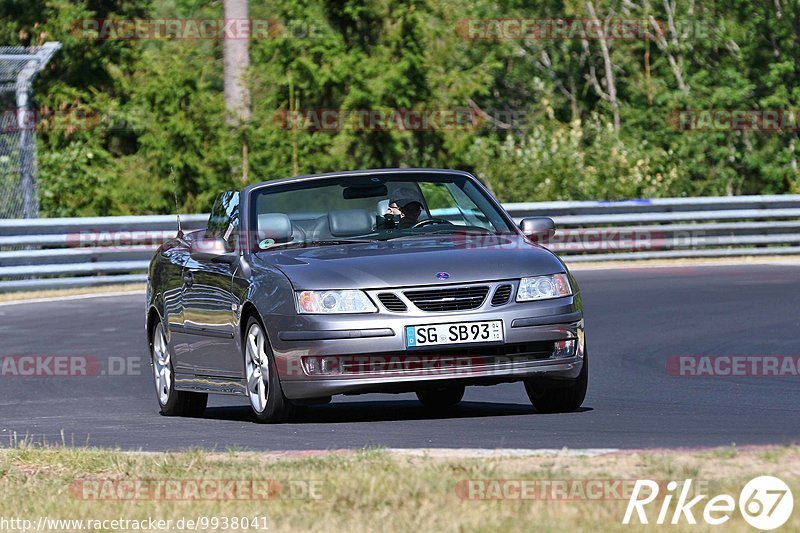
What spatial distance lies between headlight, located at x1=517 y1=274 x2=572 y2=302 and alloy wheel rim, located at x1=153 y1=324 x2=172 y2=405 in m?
3.10

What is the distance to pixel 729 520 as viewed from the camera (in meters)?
5.79

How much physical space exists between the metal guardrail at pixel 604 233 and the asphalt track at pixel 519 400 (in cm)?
262

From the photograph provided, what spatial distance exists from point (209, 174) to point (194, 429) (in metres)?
18.1

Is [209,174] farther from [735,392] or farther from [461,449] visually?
[461,449]

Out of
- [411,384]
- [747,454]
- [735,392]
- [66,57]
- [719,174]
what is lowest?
[719,174]

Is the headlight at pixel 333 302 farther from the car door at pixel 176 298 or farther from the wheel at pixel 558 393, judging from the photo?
the car door at pixel 176 298

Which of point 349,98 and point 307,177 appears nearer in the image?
point 307,177

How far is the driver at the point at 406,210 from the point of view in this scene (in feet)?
34.6

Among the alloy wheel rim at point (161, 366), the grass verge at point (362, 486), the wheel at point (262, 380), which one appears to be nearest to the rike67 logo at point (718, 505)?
the grass verge at point (362, 486)

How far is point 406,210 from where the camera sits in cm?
1059

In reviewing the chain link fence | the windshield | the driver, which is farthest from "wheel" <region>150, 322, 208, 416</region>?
the chain link fence

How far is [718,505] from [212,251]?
4926 mm

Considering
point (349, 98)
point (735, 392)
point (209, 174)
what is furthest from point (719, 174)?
point (735, 392)

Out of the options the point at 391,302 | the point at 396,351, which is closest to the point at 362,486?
the point at 396,351
